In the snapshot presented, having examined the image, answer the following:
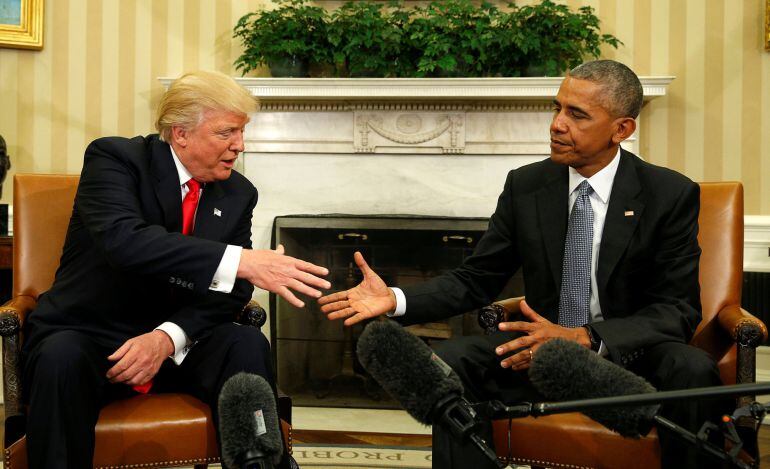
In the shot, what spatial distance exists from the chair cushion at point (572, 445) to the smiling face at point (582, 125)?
0.85 metres

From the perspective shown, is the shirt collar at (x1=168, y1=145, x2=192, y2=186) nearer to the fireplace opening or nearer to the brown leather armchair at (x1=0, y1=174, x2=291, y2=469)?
the brown leather armchair at (x1=0, y1=174, x2=291, y2=469)

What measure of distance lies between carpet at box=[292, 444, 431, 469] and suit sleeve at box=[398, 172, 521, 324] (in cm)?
97

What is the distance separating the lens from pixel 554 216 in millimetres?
2420

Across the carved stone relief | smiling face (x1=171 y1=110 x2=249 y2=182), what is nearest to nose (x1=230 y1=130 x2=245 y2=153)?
smiling face (x1=171 y1=110 x2=249 y2=182)

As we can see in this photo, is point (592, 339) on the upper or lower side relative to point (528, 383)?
upper

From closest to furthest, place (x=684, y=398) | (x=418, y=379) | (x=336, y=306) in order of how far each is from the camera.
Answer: (x=684, y=398)
(x=418, y=379)
(x=336, y=306)

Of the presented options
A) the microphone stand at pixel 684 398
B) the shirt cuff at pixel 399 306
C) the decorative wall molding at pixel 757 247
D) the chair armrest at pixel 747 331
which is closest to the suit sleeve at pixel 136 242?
the shirt cuff at pixel 399 306

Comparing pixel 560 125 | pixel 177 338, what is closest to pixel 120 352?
pixel 177 338

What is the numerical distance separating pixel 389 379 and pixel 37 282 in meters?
1.79

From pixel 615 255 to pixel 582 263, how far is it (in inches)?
4.3

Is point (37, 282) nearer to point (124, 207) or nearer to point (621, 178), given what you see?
point (124, 207)

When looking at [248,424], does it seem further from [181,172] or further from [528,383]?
[181,172]

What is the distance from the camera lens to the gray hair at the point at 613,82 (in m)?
2.41

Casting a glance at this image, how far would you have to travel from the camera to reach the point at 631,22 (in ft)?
14.2
